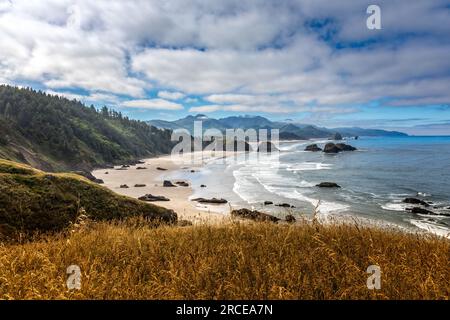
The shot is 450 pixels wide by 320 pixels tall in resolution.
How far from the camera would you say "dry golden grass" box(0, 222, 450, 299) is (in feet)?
12.5

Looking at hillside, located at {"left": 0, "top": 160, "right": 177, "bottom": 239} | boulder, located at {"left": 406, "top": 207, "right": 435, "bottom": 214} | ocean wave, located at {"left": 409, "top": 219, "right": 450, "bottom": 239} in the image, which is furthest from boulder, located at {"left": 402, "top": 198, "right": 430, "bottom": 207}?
hillside, located at {"left": 0, "top": 160, "right": 177, "bottom": 239}

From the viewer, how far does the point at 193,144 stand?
625 ft

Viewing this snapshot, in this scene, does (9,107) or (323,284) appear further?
(9,107)

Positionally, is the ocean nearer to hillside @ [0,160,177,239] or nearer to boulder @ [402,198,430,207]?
boulder @ [402,198,430,207]

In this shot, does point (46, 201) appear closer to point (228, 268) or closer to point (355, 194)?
point (228, 268)

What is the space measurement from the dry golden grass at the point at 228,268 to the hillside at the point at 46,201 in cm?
322

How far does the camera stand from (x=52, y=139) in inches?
3157

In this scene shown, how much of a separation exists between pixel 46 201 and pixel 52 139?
7997cm

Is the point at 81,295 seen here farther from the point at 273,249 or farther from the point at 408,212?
the point at 408,212

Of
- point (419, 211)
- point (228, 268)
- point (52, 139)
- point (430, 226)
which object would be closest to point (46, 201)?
point (228, 268)

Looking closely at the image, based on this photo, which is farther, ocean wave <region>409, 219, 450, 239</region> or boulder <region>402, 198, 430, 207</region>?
boulder <region>402, 198, 430, 207</region>

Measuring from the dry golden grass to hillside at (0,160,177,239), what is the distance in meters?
3.22
